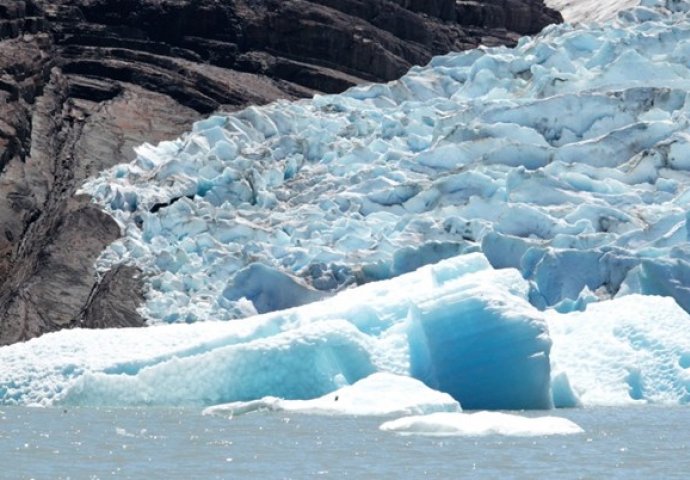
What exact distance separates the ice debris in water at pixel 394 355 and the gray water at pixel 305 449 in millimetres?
806

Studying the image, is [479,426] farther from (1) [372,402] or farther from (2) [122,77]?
(2) [122,77]

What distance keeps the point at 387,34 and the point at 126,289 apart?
11866 millimetres

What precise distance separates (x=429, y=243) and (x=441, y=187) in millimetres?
1760

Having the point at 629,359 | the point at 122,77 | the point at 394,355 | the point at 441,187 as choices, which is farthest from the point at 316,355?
the point at 122,77

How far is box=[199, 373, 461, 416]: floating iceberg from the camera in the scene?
51.3 ft

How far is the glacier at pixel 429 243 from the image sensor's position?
16953mm

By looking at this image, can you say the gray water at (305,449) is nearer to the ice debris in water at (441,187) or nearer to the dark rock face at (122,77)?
the ice debris in water at (441,187)

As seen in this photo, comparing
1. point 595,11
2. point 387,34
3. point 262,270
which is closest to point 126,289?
point 262,270

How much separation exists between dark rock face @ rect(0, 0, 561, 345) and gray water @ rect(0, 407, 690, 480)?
667 cm

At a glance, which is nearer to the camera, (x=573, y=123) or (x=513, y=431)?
(x=513, y=431)

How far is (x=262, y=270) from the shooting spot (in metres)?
21.8

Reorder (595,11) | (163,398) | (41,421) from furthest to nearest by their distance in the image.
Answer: (595,11) < (163,398) < (41,421)

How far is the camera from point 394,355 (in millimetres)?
17375

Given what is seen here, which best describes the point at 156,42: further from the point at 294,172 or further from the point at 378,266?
the point at 378,266
